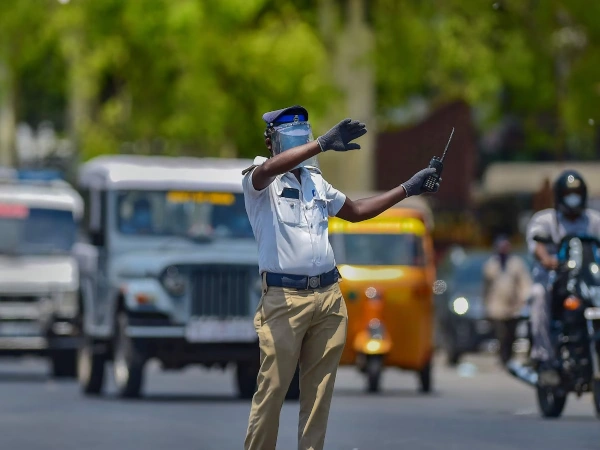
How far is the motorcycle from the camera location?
51.7 feet

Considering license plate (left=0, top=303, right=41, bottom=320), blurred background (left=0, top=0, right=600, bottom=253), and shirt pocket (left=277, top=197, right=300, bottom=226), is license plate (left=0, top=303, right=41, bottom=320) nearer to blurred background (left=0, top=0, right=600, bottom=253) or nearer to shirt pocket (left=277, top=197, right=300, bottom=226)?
blurred background (left=0, top=0, right=600, bottom=253)

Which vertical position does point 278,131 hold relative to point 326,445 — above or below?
above

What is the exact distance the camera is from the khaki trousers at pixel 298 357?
9.60 meters

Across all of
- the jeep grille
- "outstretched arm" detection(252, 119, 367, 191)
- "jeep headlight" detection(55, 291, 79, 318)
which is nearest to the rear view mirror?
the jeep grille

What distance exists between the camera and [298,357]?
32.1 feet

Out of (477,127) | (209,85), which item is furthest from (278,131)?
(477,127)

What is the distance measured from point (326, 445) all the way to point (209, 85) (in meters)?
20.1

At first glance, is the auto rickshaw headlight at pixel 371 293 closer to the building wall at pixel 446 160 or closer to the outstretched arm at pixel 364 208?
the building wall at pixel 446 160

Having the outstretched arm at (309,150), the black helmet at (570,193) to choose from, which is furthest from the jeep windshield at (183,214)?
the outstretched arm at (309,150)

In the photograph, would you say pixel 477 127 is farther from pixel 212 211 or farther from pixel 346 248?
pixel 212 211

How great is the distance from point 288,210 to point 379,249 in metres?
13.4

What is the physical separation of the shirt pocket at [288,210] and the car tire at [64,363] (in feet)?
47.8

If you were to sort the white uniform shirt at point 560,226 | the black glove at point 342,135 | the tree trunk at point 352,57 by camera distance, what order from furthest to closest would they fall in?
the tree trunk at point 352,57
the white uniform shirt at point 560,226
the black glove at point 342,135

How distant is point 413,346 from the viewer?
70.8ft
